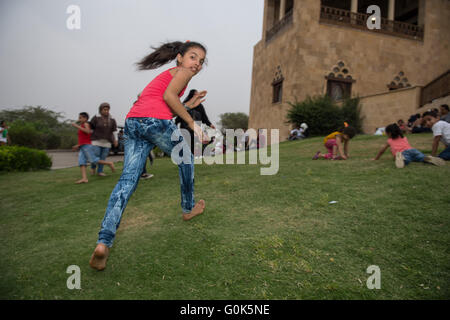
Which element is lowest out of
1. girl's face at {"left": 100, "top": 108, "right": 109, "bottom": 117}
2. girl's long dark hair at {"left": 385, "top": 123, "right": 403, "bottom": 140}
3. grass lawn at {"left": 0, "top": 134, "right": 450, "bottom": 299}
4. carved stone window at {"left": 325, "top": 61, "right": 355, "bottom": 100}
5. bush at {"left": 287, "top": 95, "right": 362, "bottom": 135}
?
grass lawn at {"left": 0, "top": 134, "right": 450, "bottom": 299}

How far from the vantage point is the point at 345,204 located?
11.0 feet

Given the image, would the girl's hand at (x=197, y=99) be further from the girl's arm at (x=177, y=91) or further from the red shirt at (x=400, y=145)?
the red shirt at (x=400, y=145)

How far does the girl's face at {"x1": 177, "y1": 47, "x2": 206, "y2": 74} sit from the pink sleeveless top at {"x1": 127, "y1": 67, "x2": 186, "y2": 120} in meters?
0.20

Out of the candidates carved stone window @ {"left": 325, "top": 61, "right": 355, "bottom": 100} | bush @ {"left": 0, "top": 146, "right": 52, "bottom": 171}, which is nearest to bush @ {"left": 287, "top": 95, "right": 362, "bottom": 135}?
carved stone window @ {"left": 325, "top": 61, "right": 355, "bottom": 100}

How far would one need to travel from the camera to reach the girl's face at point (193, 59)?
245 cm

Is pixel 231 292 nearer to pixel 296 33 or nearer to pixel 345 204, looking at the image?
pixel 345 204

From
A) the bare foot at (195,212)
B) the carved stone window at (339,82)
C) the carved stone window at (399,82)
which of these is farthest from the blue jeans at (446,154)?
the carved stone window at (399,82)

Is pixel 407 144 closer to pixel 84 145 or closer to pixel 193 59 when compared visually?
pixel 193 59

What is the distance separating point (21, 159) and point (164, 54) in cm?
924

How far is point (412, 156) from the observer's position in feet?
17.5

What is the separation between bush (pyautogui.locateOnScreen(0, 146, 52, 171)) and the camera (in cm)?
886

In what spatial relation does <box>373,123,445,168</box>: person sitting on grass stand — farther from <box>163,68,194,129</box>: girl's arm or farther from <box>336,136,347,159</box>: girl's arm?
<box>163,68,194,129</box>: girl's arm

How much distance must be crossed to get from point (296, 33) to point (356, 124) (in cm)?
659
